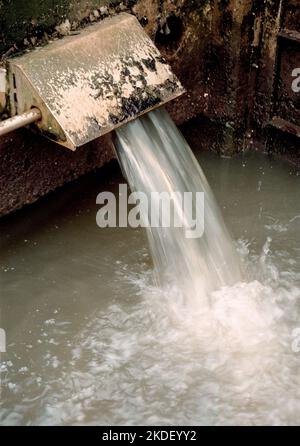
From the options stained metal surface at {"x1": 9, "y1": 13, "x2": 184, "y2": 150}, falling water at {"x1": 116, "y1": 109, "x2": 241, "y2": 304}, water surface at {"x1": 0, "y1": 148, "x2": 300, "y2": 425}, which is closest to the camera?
water surface at {"x1": 0, "y1": 148, "x2": 300, "y2": 425}

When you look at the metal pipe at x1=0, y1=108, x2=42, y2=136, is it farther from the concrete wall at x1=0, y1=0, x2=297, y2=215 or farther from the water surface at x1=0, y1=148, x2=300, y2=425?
the water surface at x1=0, y1=148, x2=300, y2=425

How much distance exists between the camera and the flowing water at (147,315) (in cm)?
335

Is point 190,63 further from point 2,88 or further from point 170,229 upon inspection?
point 2,88

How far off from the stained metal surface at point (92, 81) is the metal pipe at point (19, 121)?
0.13 ft

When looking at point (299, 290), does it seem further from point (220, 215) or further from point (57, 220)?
point (57, 220)

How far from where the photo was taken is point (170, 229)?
4.04 meters

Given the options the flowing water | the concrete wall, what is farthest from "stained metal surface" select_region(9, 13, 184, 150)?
the flowing water

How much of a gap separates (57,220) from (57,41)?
4.11 feet

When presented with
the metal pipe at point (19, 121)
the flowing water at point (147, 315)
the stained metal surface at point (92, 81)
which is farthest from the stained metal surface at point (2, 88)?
the flowing water at point (147, 315)

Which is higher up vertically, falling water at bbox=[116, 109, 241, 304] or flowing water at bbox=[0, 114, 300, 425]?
falling water at bbox=[116, 109, 241, 304]

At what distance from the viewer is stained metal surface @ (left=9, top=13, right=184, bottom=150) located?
3514mm

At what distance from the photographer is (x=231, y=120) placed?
4.93 m

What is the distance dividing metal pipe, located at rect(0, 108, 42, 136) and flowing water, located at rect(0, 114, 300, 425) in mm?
709
